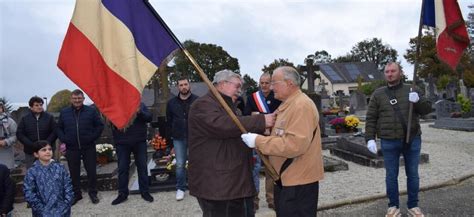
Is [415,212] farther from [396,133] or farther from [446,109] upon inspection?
[446,109]

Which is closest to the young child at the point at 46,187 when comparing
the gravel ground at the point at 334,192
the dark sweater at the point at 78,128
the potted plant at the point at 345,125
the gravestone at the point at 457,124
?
the gravel ground at the point at 334,192

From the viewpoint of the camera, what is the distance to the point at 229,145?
3375mm

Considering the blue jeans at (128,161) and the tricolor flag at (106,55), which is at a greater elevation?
the tricolor flag at (106,55)

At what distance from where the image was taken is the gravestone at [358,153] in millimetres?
8633

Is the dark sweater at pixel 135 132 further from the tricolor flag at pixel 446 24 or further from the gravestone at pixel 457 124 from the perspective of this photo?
the gravestone at pixel 457 124

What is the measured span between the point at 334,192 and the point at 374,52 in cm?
8427

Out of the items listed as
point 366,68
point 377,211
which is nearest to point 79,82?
point 377,211

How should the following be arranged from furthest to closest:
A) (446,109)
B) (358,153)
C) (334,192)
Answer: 1. (446,109)
2. (358,153)
3. (334,192)

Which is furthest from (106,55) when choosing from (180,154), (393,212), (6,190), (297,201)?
(393,212)

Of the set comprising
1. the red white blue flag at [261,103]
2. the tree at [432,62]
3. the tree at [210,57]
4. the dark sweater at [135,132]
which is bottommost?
the dark sweater at [135,132]

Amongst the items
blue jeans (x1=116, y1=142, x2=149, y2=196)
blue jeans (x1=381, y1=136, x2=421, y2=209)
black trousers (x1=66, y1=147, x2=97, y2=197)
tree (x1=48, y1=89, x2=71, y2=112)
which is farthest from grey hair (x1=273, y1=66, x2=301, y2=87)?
tree (x1=48, y1=89, x2=71, y2=112)

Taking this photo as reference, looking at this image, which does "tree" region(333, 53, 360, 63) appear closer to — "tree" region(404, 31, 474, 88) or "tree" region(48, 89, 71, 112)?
"tree" region(404, 31, 474, 88)

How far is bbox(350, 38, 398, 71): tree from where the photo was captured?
274ft

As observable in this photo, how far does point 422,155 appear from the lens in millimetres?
8922
